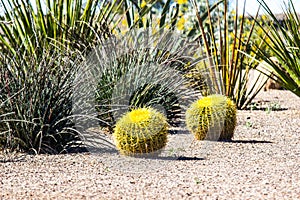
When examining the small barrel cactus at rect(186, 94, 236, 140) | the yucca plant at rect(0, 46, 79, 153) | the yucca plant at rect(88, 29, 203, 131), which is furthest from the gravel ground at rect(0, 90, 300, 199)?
the yucca plant at rect(88, 29, 203, 131)

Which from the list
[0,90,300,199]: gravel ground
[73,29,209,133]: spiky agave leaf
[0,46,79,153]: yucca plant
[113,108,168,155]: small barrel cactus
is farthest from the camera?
[73,29,209,133]: spiky agave leaf

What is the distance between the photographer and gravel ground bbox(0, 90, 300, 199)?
4.04m

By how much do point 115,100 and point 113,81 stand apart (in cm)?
20

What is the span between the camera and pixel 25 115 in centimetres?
549

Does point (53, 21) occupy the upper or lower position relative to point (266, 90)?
upper

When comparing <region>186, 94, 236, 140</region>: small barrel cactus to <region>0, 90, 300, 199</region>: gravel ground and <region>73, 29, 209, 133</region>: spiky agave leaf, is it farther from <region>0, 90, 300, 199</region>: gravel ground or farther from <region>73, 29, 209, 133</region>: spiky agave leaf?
<region>73, 29, 209, 133</region>: spiky agave leaf

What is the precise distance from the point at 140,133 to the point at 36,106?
3.28 ft

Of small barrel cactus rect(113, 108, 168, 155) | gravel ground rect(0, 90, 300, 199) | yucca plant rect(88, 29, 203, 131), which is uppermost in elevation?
yucca plant rect(88, 29, 203, 131)

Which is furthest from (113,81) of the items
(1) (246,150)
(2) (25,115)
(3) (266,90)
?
(3) (266,90)

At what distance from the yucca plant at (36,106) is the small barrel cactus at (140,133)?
54cm

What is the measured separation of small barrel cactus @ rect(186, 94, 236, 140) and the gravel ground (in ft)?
0.41

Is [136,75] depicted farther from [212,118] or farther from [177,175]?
[177,175]

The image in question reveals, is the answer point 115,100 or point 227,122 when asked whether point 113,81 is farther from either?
point 227,122

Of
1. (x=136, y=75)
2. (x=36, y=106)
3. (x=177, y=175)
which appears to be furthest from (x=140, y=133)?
(x=136, y=75)
